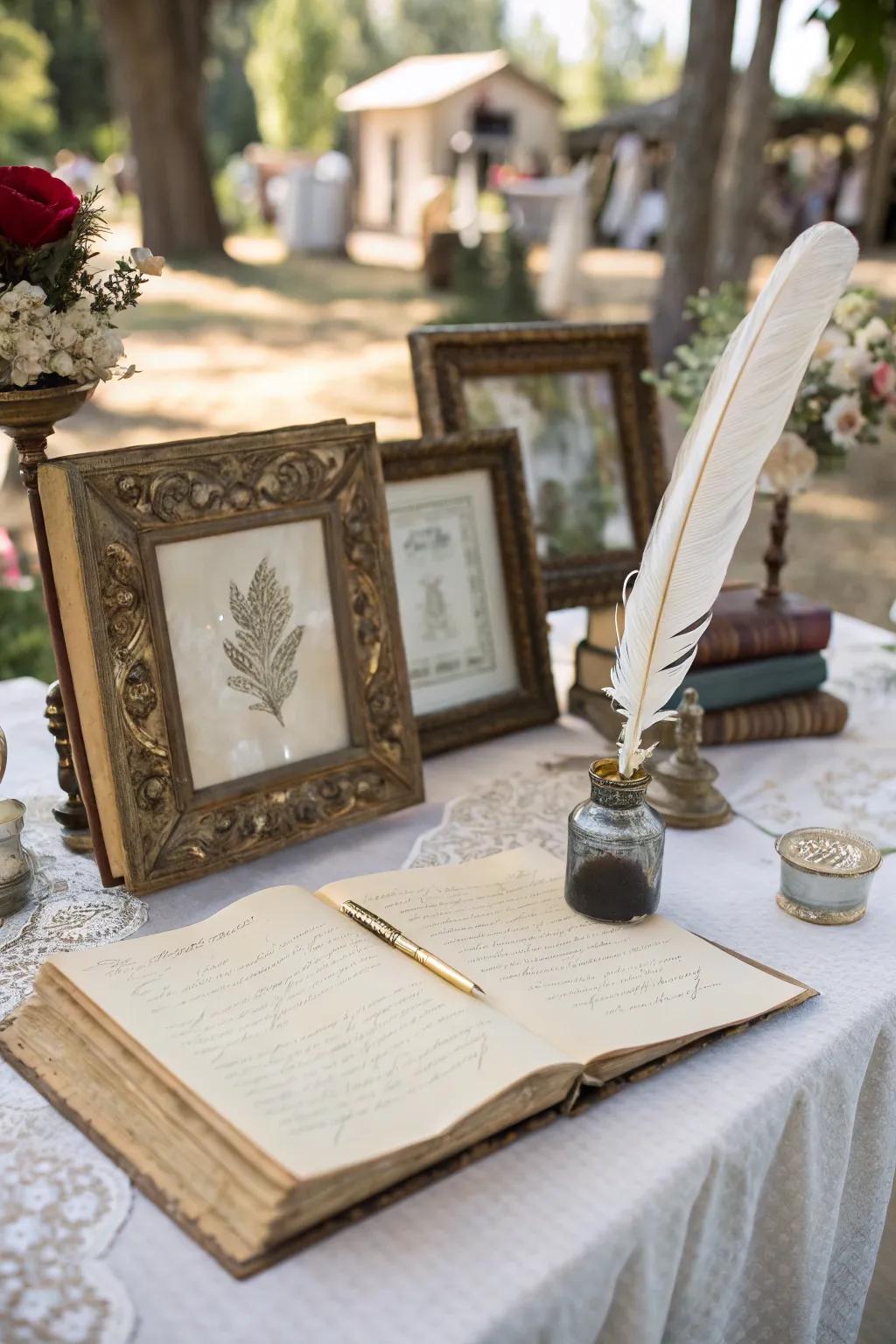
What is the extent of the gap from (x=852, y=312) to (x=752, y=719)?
661 millimetres

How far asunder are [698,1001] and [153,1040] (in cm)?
45

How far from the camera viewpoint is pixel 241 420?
781cm

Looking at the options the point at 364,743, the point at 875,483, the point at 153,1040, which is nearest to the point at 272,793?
the point at 364,743

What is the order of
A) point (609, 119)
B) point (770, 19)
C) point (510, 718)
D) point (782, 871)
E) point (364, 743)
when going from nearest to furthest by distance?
point (782, 871) → point (364, 743) → point (510, 718) → point (770, 19) → point (609, 119)

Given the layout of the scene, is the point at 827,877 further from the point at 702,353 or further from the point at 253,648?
the point at 702,353

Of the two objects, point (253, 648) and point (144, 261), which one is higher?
point (144, 261)

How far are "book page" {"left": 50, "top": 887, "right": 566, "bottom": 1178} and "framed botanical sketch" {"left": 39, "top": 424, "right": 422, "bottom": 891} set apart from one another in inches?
7.0

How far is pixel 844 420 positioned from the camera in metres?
1.76

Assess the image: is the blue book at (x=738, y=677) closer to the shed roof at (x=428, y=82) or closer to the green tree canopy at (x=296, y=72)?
the shed roof at (x=428, y=82)

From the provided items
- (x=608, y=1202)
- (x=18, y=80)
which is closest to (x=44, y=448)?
(x=608, y=1202)

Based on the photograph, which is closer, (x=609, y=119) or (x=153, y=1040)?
(x=153, y=1040)

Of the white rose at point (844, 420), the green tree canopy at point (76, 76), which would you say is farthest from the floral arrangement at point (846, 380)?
the green tree canopy at point (76, 76)

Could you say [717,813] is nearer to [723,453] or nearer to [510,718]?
[510,718]

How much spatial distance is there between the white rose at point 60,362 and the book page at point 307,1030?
53 cm
